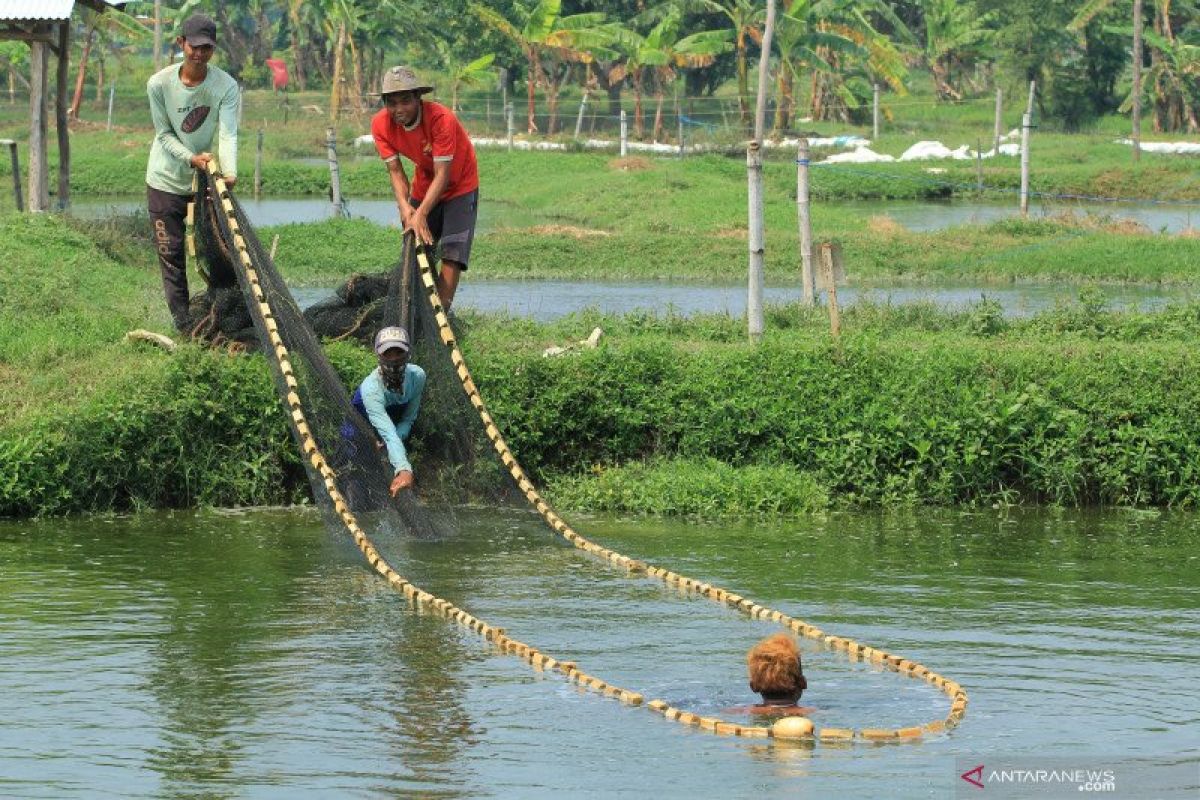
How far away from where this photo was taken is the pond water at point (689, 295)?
18453 mm

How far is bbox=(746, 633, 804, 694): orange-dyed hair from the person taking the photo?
22.9 ft

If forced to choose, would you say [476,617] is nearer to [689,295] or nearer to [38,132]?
[38,132]

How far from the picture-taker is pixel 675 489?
1105cm

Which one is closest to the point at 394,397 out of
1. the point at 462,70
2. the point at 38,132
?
the point at 38,132

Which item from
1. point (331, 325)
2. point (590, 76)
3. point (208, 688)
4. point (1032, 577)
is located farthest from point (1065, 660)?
point (590, 76)

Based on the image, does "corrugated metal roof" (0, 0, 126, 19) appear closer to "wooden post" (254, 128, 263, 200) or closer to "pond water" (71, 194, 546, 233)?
"pond water" (71, 194, 546, 233)

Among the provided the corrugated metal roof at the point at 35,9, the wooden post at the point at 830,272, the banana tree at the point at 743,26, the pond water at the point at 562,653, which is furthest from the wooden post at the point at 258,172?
the pond water at the point at 562,653

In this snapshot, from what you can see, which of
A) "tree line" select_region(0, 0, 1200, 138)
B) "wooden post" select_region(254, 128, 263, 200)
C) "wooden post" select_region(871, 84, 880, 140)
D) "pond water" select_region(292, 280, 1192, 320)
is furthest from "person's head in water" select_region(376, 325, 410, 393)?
"wooden post" select_region(871, 84, 880, 140)

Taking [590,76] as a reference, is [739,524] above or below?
below

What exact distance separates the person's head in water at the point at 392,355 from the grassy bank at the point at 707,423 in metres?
0.67

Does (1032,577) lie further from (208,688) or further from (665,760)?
(208,688)

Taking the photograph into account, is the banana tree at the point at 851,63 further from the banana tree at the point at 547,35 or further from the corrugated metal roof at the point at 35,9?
the corrugated metal roof at the point at 35,9

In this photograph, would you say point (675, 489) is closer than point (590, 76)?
Yes

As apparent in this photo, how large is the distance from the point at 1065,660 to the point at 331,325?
5.78 metres
